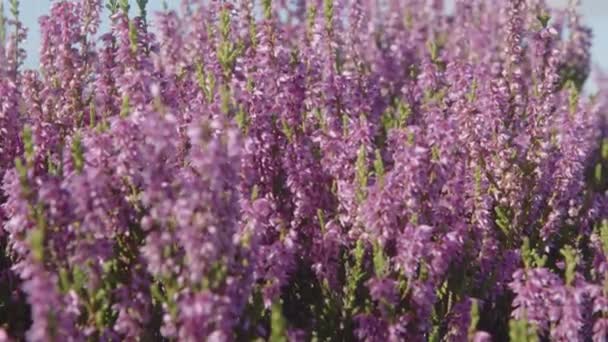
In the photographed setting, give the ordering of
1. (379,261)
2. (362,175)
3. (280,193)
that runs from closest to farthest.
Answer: (379,261) < (362,175) < (280,193)

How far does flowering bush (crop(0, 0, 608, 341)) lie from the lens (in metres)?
4.82

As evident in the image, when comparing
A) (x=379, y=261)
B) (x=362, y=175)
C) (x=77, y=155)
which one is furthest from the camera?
(x=362, y=175)

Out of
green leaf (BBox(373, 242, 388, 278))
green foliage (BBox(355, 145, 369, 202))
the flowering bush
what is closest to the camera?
the flowering bush

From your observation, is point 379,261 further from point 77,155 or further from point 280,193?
point 77,155

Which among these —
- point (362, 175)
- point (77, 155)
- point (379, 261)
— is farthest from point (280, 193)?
point (77, 155)

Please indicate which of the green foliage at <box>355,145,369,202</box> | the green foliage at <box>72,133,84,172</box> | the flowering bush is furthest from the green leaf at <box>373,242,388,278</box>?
the green foliage at <box>72,133,84,172</box>

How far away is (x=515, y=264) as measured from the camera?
7.25 m

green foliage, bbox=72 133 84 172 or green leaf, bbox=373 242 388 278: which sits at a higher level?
green foliage, bbox=72 133 84 172

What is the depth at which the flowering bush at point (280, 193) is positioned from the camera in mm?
4820

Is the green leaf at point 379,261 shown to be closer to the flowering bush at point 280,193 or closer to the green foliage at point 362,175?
the flowering bush at point 280,193

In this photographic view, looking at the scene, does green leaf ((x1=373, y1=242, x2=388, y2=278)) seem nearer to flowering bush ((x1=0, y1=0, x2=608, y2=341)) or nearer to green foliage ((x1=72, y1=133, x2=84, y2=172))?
flowering bush ((x1=0, y1=0, x2=608, y2=341))

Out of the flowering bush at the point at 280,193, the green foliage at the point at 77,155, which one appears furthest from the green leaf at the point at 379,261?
the green foliage at the point at 77,155

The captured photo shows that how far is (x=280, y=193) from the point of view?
6969 mm

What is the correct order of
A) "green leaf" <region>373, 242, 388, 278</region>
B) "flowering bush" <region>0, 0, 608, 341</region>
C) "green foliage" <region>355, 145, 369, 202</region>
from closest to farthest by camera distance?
1. "flowering bush" <region>0, 0, 608, 341</region>
2. "green leaf" <region>373, 242, 388, 278</region>
3. "green foliage" <region>355, 145, 369, 202</region>
